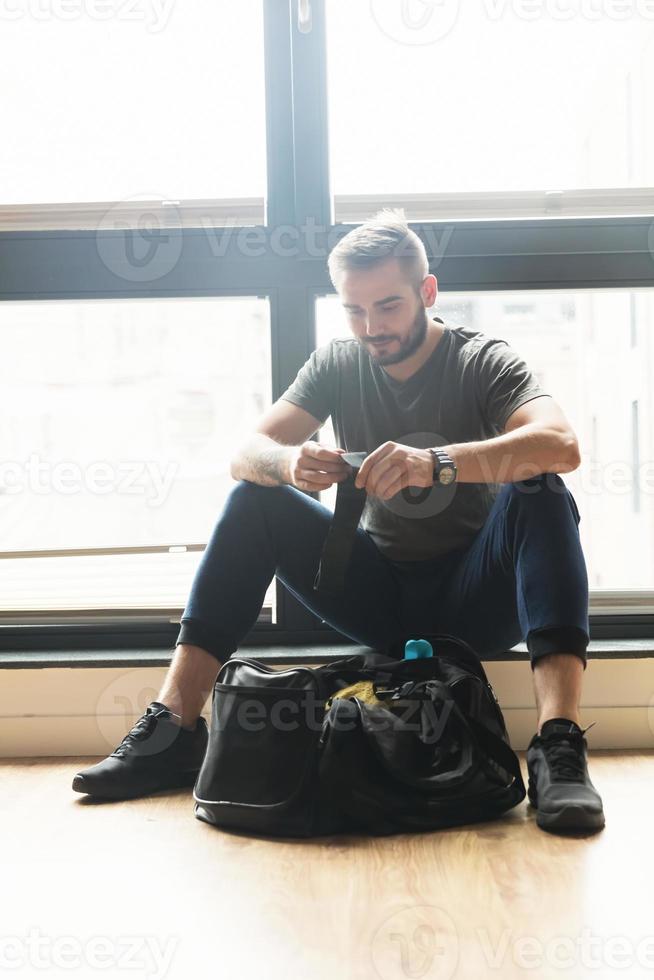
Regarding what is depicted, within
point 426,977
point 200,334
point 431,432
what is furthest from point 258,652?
point 426,977

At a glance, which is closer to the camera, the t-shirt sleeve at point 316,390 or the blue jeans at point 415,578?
the blue jeans at point 415,578

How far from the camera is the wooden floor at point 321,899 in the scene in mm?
1049

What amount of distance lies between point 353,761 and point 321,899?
0.86 ft

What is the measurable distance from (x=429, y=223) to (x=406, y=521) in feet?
2.45

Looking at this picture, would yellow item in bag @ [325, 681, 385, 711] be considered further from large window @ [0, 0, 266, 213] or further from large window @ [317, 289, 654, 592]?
large window @ [0, 0, 266, 213]

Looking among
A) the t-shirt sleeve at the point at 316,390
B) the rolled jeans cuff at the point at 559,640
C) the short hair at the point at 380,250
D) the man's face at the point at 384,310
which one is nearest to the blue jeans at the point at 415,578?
the rolled jeans cuff at the point at 559,640

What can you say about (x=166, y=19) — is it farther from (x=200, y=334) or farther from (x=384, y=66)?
(x=200, y=334)

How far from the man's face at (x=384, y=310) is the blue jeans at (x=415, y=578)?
35 cm

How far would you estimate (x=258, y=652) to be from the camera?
7.01 feet

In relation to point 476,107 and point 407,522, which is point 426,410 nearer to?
point 407,522

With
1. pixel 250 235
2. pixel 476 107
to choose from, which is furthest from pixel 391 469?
pixel 476 107

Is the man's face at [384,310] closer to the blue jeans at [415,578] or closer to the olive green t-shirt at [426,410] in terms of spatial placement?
the olive green t-shirt at [426,410]

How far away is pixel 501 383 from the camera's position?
1825 millimetres

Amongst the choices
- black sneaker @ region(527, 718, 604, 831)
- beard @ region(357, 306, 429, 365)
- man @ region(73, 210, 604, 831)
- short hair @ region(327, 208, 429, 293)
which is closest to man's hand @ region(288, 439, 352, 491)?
man @ region(73, 210, 604, 831)
